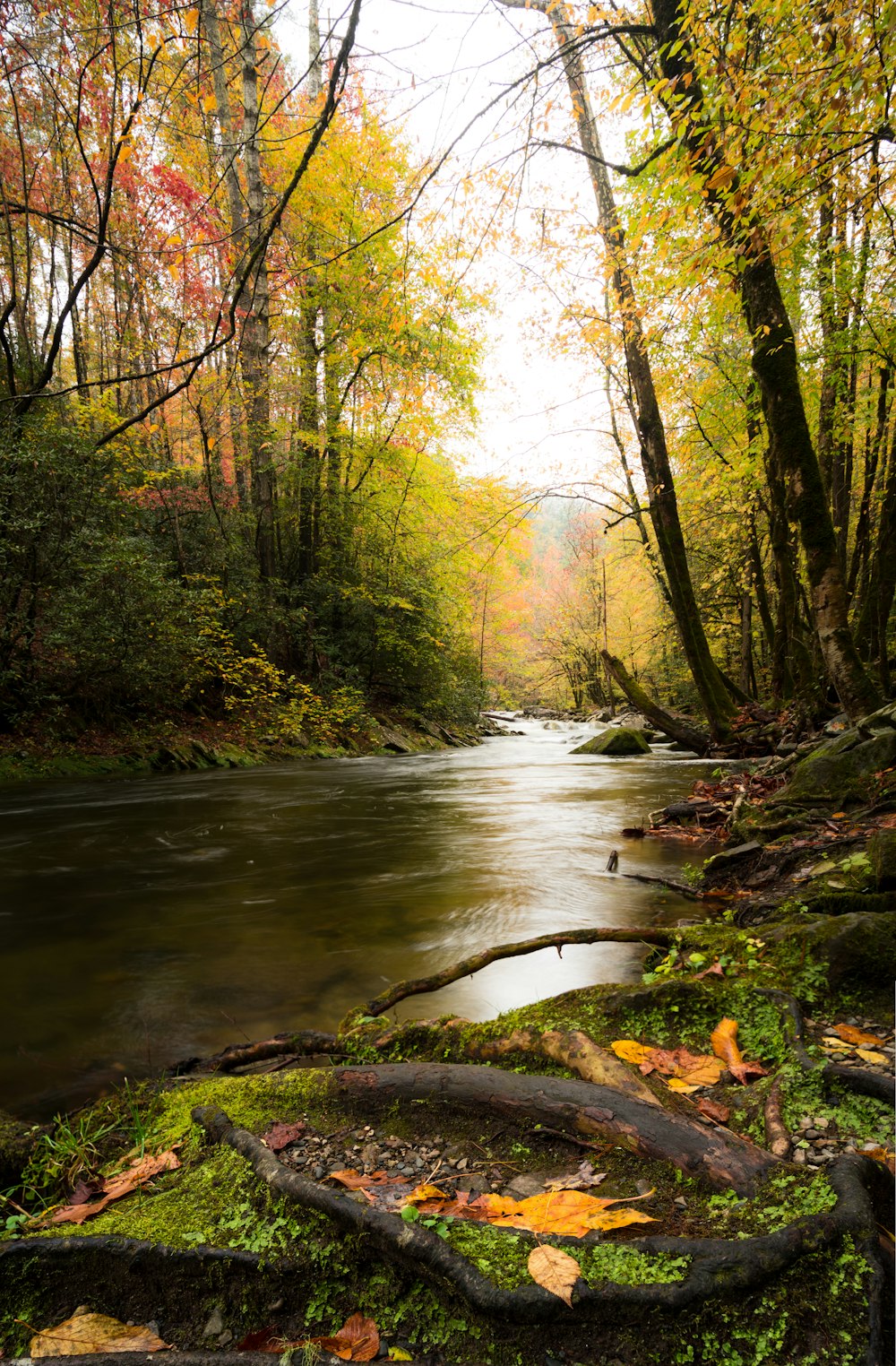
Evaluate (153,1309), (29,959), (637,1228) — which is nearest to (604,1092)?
(637,1228)

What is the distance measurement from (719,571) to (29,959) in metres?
18.3

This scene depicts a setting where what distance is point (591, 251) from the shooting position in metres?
9.45

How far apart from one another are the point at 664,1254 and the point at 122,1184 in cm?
155

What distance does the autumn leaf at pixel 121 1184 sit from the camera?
67.9 inches

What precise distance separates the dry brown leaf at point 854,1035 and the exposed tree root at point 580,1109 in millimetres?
694

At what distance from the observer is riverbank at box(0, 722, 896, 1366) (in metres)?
1.15

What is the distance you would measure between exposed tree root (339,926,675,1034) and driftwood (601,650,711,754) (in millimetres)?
9134

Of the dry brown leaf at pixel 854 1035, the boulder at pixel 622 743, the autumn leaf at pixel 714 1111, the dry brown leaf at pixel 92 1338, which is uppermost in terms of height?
the dry brown leaf at pixel 854 1035

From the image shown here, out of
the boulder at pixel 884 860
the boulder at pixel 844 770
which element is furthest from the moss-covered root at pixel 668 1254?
the boulder at pixel 844 770

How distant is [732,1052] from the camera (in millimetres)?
2137

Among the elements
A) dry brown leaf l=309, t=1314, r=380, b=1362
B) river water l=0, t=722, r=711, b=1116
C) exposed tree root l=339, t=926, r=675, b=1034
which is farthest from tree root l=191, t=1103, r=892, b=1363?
river water l=0, t=722, r=711, b=1116

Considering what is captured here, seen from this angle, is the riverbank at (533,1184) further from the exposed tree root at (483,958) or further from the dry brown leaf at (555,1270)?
the exposed tree root at (483,958)

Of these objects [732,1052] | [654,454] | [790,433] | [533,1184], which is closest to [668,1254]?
[533,1184]

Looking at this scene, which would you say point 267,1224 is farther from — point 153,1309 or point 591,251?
point 591,251
